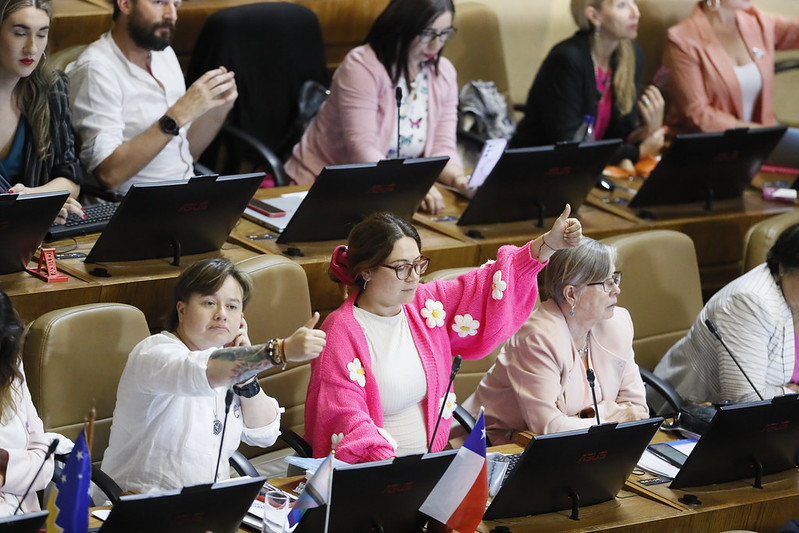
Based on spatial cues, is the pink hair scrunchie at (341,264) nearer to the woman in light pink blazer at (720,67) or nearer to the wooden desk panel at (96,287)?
the wooden desk panel at (96,287)

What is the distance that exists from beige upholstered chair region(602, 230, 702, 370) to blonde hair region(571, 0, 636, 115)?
45.3 inches

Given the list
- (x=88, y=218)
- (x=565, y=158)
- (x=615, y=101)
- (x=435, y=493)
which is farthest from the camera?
(x=615, y=101)

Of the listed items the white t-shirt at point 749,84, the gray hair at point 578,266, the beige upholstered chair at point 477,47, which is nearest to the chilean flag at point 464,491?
the gray hair at point 578,266

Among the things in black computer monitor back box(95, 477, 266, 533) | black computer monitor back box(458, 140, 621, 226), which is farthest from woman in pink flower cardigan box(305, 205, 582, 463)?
black computer monitor back box(458, 140, 621, 226)

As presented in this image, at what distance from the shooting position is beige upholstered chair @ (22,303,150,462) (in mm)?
2816

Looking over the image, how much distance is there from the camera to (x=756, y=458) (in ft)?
9.71

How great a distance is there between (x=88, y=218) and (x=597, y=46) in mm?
2229

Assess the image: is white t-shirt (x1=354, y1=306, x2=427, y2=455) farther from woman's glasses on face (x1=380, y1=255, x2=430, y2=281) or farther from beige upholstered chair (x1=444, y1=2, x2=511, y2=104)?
beige upholstered chair (x1=444, y1=2, x2=511, y2=104)

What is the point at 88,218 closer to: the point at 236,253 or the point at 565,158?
the point at 236,253

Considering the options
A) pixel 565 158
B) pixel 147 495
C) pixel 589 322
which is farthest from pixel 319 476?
pixel 565 158

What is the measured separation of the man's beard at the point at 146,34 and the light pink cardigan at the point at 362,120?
667 millimetres

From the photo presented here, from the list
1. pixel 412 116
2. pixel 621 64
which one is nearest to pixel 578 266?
pixel 412 116

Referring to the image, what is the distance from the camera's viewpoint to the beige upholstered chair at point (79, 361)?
9.24ft

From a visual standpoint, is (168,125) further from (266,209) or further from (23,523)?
(23,523)
